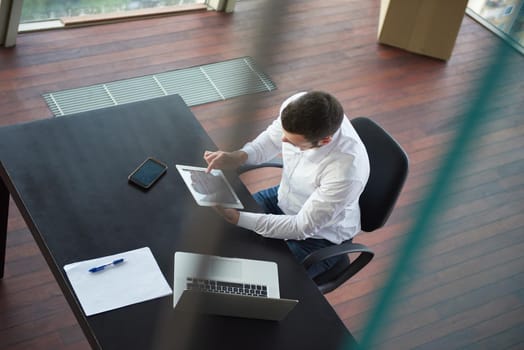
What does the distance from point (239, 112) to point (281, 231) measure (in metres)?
1.90

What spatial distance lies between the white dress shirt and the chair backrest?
0.25ft

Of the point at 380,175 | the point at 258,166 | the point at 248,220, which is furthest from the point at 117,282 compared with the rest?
the point at 380,175

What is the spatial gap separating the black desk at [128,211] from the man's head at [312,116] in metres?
0.26

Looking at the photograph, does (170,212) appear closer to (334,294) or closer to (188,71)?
(334,294)

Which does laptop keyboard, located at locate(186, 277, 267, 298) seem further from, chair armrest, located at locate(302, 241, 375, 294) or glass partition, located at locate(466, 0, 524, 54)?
glass partition, located at locate(466, 0, 524, 54)

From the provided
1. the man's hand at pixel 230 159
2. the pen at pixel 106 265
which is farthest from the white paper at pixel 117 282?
the man's hand at pixel 230 159

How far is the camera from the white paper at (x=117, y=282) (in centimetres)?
196

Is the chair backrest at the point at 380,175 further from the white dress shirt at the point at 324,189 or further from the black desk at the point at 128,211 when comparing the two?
the black desk at the point at 128,211

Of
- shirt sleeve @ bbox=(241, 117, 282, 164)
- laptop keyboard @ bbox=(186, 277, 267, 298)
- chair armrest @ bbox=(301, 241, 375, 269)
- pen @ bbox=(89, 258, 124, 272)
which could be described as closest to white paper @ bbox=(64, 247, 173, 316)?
pen @ bbox=(89, 258, 124, 272)

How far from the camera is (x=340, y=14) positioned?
5.14m

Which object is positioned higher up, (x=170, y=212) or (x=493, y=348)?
(x=493, y=348)

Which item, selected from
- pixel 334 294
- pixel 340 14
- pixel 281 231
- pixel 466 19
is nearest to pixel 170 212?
pixel 281 231

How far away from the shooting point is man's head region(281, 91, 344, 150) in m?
2.12

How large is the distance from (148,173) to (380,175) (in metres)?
0.83
